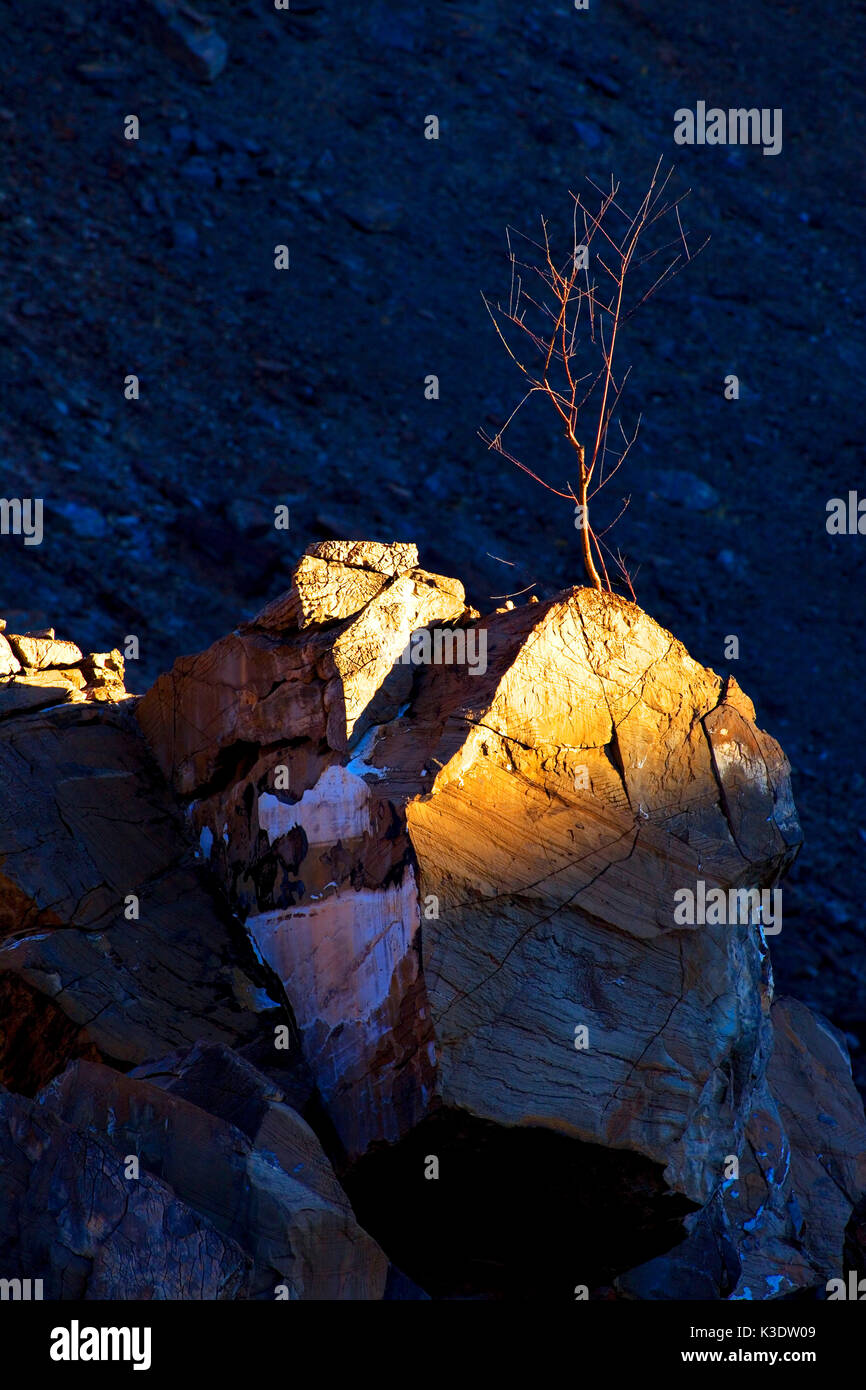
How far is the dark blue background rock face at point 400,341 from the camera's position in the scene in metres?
12.3

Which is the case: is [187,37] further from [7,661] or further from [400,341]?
[7,661]

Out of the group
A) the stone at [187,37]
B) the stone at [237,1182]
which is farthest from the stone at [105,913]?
the stone at [187,37]

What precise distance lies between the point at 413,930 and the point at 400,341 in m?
10.3

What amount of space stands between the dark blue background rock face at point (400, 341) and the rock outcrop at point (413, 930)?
204 inches

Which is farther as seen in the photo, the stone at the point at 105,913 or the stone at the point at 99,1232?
the stone at the point at 105,913

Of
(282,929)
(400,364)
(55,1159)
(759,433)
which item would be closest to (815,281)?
(759,433)

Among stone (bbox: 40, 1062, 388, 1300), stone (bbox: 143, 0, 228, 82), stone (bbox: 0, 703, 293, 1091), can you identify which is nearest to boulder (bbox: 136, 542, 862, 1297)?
stone (bbox: 0, 703, 293, 1091)

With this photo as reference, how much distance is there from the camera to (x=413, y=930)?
495 cm

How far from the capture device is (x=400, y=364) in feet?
46.5

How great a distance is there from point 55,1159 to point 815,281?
14476 millimetres

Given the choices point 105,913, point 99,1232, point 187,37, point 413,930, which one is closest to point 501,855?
point 413,930

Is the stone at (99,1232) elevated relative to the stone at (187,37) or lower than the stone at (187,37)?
lower

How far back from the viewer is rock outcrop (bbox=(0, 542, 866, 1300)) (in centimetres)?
471

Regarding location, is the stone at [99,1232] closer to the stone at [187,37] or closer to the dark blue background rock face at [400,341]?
the dark blue background rock face at [400,341]
